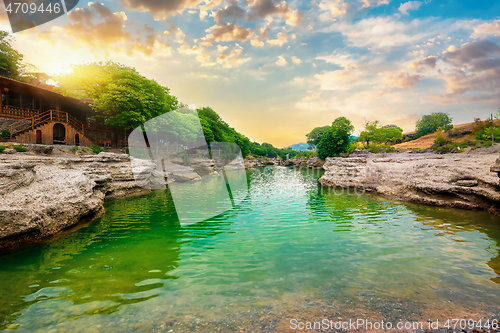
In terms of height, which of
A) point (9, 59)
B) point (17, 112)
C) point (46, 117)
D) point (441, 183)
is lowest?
point (441, 183)

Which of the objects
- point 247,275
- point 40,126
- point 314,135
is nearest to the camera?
point 247,275

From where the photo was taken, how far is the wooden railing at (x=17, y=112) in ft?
88.3

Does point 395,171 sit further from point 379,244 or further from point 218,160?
point 218,160

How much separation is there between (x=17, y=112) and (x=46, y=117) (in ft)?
9.55

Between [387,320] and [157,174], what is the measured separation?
2858 cm

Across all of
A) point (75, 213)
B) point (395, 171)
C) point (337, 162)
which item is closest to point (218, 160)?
point (337, 162)

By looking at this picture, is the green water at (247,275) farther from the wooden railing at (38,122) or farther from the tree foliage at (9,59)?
the tree foliage at (9,59)

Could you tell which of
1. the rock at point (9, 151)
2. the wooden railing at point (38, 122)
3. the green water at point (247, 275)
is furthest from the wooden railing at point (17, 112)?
the green water at point (247, 275)

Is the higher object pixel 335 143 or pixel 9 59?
pixel 9 59

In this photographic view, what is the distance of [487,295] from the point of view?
496 cm

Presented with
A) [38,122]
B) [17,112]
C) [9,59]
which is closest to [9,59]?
[9,59]

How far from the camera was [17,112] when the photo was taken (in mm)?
28359

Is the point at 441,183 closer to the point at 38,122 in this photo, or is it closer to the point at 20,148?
the point at 20,148

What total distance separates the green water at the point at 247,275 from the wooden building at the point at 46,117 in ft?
88.1
